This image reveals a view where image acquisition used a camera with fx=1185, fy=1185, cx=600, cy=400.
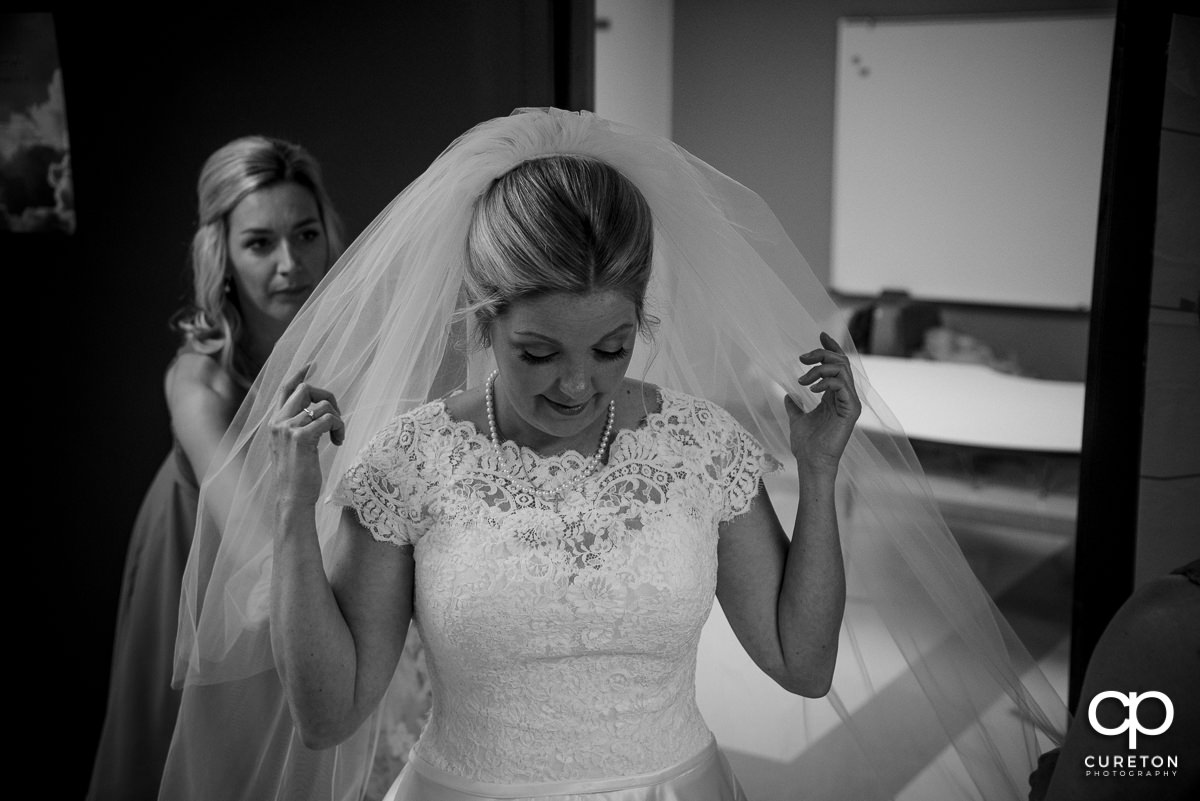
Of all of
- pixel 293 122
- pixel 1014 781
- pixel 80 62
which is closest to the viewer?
pixel 1014 781

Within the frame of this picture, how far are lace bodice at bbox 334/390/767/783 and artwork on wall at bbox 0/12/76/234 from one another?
5.46ft

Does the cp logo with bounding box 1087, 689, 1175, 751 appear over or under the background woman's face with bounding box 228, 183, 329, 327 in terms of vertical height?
under

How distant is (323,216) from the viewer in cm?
233

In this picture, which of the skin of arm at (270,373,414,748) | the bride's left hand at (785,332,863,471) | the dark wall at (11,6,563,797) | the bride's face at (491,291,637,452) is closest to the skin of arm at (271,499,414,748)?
the skin of arm at (270,373,414,748)

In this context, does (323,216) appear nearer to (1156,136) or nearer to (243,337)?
(243,337)

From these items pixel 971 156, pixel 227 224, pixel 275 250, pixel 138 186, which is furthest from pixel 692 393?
pixel 971 156

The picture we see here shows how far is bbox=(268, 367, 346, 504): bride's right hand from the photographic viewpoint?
1410mm

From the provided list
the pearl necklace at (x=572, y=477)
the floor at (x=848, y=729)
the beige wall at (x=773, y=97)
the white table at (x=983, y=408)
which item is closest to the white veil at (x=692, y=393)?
the floor at (x=848, y=729)

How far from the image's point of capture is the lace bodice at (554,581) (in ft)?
4.83

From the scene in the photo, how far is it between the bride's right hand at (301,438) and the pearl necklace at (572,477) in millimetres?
219

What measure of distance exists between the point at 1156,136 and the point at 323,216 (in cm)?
151

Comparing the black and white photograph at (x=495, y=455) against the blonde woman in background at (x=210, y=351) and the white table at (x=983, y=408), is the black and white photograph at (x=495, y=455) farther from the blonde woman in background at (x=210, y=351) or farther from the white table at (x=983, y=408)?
the white table at (x=983, y=408)

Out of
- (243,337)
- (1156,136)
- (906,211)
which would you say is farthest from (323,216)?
(906,211)

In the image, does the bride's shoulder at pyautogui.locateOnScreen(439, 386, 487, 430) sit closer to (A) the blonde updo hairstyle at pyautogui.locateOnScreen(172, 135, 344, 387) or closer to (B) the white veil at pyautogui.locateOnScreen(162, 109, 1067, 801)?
(B) the white veil at pyautogui.locateOnScreen(162, 109, 1067, 801)
